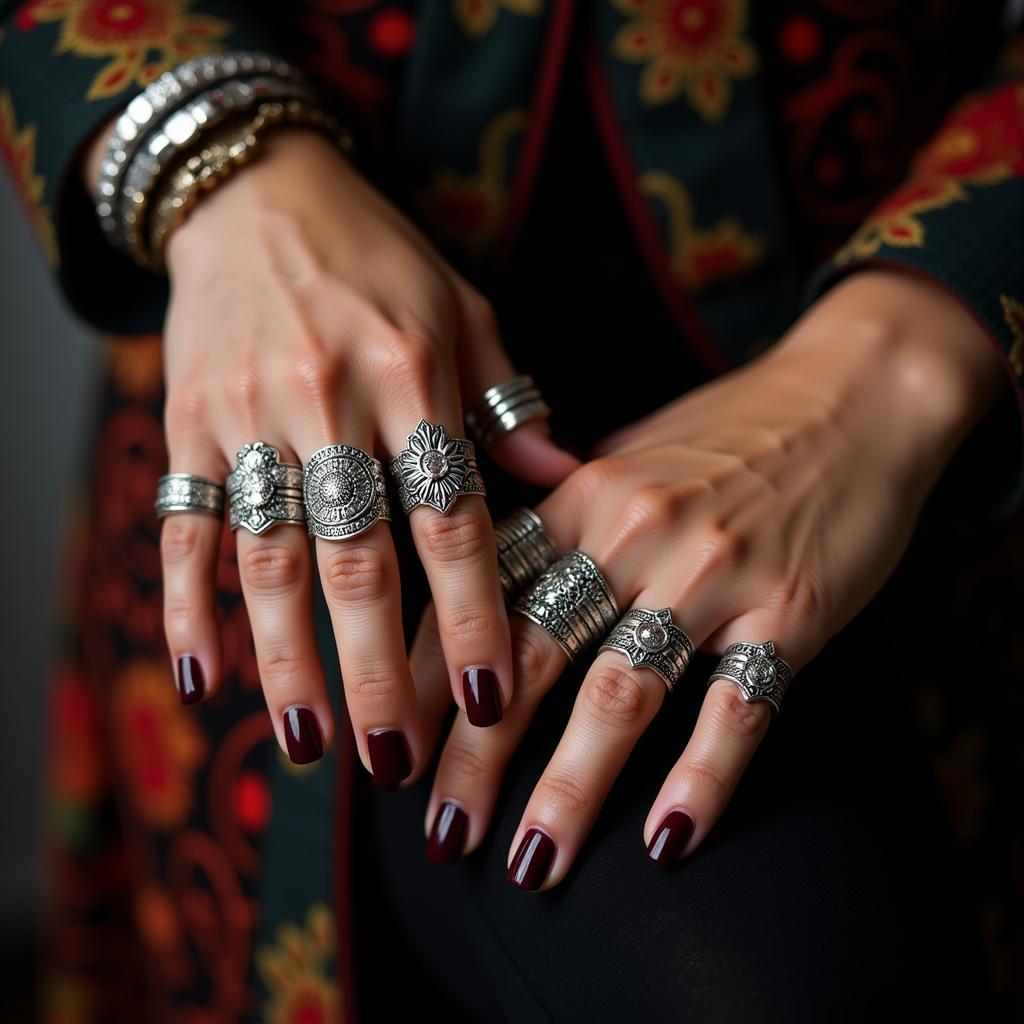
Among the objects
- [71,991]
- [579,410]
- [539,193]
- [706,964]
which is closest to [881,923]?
[706,964]

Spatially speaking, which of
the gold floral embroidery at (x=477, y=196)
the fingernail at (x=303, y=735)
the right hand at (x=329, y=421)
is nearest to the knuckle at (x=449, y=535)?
the right hand at (x=329, y=421)

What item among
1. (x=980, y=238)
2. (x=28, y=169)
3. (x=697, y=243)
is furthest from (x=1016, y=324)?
(x=28, y=169)

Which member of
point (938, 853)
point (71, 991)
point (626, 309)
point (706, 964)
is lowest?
point (71, 991)

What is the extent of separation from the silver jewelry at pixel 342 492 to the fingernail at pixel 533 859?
0.17 m

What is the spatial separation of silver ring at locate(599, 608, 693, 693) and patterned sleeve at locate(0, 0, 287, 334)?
42cm

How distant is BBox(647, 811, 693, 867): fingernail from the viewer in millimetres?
486

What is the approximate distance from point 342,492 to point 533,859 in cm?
20

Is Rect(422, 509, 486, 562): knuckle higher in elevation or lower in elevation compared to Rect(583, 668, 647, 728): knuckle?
higher

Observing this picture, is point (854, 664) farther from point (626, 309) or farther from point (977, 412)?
point (626, 309)

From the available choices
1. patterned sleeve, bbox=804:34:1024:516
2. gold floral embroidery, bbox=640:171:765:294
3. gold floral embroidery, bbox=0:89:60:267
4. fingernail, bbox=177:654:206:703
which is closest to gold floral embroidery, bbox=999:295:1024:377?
patterned sleeve, bbox=804:34:1024:516

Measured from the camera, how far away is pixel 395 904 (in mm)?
657

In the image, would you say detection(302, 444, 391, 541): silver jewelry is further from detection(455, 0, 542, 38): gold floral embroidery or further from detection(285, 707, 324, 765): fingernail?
detection(455, 0, 542, 38): gold floral embroidery

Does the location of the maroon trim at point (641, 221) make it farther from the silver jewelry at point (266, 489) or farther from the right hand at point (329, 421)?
the silver jewelry at point (266, 489)

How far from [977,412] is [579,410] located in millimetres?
278
